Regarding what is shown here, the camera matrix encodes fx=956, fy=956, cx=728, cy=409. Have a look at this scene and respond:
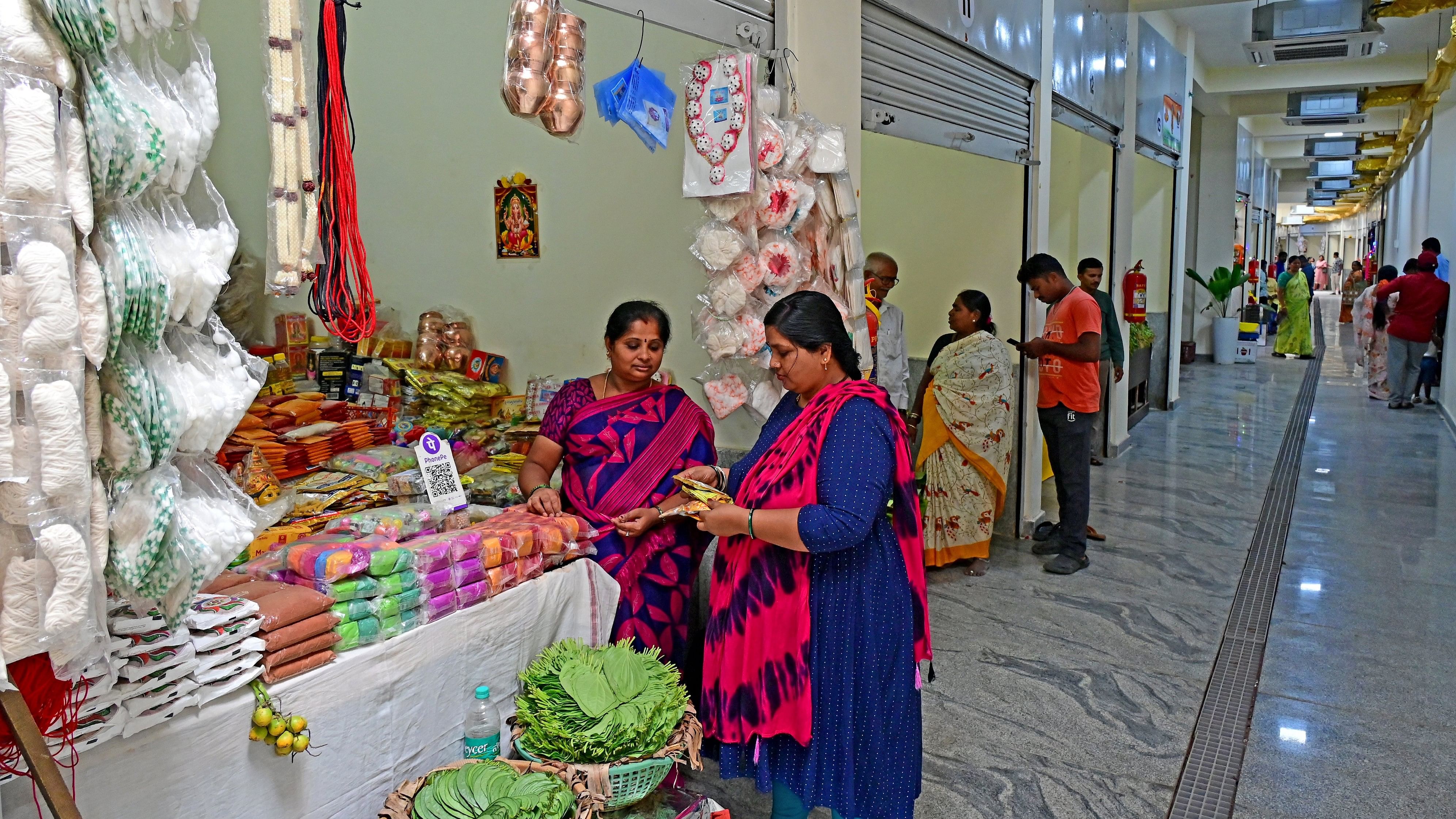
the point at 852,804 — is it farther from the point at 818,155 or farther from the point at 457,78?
the point at 457,78

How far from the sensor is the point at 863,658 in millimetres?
2129

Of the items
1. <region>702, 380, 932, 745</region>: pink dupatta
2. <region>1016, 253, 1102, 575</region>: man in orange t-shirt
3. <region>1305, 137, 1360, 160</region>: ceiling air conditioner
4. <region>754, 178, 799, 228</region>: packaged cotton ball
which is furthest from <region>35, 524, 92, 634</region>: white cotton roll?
<region>1305, 137, 1360, 160</region>: ceiling air conditioner

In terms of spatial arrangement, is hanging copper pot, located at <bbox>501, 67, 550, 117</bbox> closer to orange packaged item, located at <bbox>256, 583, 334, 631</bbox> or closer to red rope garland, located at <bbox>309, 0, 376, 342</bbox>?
red rope garland, located at <bbox>309, 0, 376, 342</bbox>

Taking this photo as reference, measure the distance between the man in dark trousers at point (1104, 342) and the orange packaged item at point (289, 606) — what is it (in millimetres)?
5166

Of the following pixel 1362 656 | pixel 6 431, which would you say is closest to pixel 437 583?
pixel 6 431

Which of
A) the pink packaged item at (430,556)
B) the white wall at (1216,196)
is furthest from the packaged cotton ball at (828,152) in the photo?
the white wall at (1216,196)

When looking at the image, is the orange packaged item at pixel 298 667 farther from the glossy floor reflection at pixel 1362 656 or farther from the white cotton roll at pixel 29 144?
the glossy floor reflection at pixel 1362 656

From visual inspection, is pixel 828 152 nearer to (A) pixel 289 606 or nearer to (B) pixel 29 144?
(A) pixel 289 606

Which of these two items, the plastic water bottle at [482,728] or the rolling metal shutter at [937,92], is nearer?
the plastic water bottle at [482,728]

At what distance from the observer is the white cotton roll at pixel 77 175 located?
1.16 metres

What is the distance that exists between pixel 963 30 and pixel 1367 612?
340 centimetres

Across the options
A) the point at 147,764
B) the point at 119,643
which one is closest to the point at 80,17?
the point at 119,643

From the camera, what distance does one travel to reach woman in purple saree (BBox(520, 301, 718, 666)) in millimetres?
2600

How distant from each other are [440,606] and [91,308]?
112cm
